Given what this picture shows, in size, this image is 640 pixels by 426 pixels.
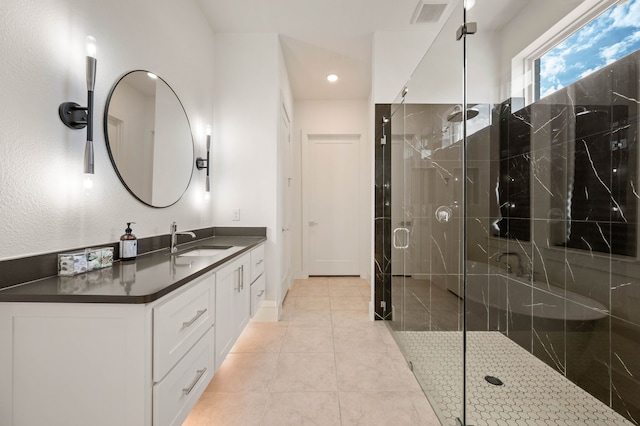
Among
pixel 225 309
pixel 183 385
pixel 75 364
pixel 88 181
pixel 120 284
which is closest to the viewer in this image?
pixel 75 364

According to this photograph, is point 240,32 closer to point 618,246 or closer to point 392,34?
point 392,34

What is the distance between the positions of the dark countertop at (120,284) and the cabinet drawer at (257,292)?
872mm

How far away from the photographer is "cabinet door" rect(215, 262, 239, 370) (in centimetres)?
156

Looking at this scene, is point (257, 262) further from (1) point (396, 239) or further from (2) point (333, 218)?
(2) point (333, 218)

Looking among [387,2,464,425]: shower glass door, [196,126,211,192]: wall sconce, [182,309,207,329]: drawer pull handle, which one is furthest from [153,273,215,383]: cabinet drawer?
[196,126,211,192]: wall sconce

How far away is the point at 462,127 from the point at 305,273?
3558 millimetres

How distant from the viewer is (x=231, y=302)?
5.87 feet

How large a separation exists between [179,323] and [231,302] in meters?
0.67

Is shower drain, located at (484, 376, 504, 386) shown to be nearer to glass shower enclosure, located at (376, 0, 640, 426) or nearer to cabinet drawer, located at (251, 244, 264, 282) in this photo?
glass shower enclosure, located at (376, 0, 640, 426)

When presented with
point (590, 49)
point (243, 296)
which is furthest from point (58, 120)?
point (590, 49)

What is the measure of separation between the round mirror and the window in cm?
261

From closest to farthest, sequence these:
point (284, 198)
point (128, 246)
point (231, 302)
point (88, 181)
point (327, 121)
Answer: point (88, 181) < point (128, 246) < point (231, 302) < point (284, 198) < point (327, 121)

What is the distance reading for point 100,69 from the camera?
1466mm

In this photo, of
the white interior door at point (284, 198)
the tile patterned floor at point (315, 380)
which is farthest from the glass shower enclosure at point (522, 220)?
the white interior door at point (284, 198)
